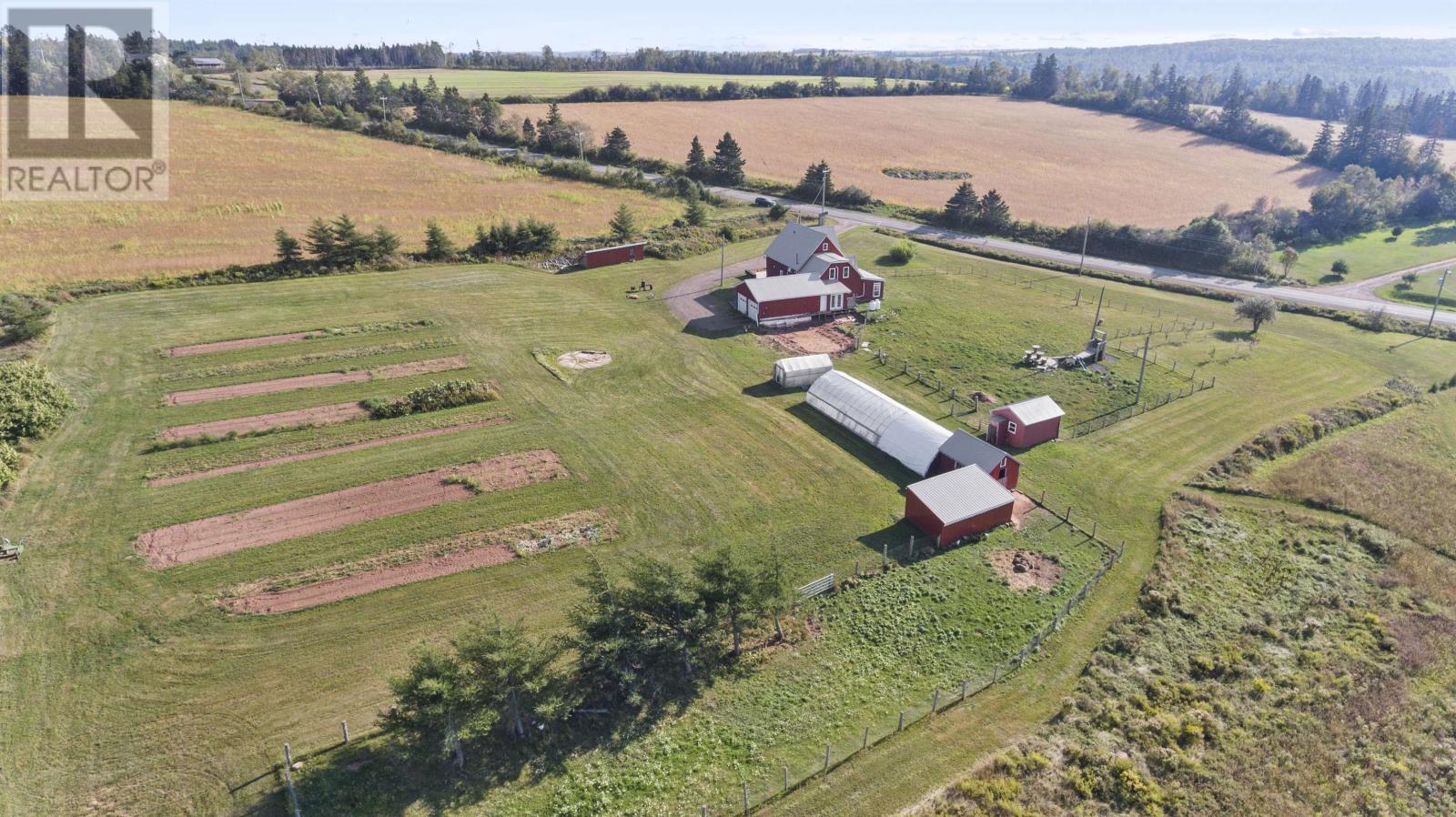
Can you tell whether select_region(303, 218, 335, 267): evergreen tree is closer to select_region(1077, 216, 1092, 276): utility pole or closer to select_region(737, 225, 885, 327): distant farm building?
select_region(737, 225, 885, 327): distant farm building

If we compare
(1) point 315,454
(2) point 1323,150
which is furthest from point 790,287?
(2) point 1323,150

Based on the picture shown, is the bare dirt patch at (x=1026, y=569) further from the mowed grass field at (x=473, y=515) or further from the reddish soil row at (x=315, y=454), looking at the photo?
the reddish soil row at (x=315, y=454)

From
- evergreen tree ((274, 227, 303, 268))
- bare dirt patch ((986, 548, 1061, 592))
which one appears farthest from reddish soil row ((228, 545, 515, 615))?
evergreen tree ((274, 227, 303, 268))

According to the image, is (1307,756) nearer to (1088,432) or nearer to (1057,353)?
(1088,432)

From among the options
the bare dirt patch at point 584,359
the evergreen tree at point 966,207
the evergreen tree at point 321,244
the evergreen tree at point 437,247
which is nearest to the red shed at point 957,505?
the bare dirt patch at point 584,359

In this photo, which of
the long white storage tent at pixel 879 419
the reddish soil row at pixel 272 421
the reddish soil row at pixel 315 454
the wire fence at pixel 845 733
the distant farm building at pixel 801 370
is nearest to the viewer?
the wire fence at pixel 845 733

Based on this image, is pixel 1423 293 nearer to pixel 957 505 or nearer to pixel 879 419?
pixel 879 419
